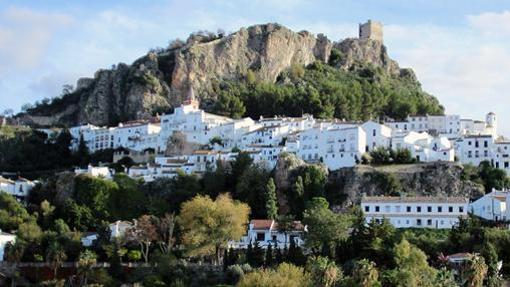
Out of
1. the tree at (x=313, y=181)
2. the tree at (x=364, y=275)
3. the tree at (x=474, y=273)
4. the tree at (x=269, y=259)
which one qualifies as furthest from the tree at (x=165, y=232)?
the tree at (x=474, y=273)

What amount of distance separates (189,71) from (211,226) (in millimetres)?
54548

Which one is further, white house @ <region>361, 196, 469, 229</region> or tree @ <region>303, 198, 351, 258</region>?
white house @ <region>361, 196, 469, 229</region>

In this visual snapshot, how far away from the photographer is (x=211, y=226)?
6956 centimetres

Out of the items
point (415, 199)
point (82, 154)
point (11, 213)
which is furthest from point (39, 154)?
point (415, 199)

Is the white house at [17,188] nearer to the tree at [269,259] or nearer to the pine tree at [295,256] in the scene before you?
the tree at [269,259]

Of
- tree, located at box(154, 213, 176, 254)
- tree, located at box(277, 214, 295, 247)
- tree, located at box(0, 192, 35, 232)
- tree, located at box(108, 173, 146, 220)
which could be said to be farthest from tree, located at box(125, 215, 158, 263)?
tree, located at box(0, 192, 35, 232)

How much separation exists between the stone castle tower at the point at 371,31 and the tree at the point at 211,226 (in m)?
83.9

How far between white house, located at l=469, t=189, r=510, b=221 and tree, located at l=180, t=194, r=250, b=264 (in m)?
18.8

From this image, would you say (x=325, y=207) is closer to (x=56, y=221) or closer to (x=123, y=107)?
(x=56, y=221)

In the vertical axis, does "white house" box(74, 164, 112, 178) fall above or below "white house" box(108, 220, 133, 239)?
above

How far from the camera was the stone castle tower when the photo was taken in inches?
5911

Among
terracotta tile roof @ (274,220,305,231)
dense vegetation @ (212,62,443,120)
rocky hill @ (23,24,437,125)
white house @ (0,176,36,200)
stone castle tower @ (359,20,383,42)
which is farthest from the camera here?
stone castle tower @ (359,20,383,42)

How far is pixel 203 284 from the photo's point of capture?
63.1 m

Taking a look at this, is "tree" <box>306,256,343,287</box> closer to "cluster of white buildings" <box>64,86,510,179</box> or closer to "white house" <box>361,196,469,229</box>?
"white house" <box>361,196,469,229</box>
